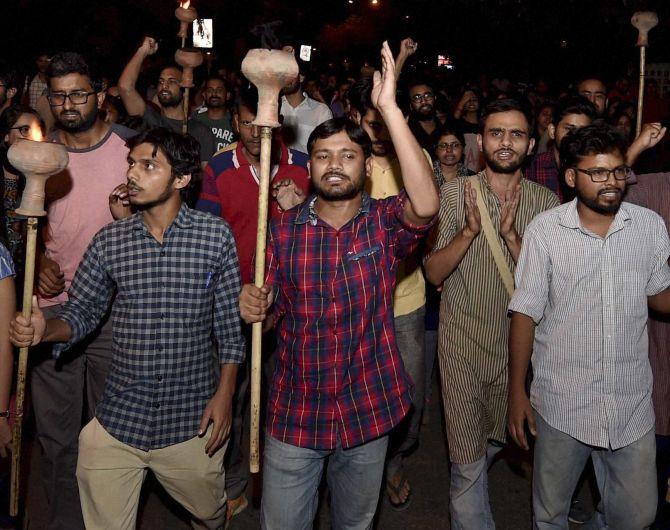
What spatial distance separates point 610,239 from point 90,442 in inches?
107

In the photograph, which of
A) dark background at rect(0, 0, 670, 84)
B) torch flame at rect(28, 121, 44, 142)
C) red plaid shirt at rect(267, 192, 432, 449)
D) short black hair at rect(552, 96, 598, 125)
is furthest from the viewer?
dark background at rect(0, 0, 670, 84)

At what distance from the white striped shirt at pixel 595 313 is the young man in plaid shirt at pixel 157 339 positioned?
1575mm

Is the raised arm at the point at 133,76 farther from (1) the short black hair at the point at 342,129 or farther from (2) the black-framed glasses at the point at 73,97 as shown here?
(1) the short black hair at the point at 342,129

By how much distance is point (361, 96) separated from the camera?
526 cm

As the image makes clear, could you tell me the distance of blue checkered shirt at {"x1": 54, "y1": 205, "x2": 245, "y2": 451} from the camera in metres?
3.62

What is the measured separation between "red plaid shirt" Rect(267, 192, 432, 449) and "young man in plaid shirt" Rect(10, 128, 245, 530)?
0.33 m

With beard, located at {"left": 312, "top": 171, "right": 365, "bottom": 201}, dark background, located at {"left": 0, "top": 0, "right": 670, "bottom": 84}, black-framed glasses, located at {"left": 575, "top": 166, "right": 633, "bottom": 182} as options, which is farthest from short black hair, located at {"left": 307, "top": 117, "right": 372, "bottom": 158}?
dark background, located at {"left": 0, "top": 0, "right": 670, "bottom": 84}

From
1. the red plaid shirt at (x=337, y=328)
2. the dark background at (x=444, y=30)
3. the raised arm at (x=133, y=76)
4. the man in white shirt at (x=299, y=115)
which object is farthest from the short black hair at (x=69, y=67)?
the dark background at (x=444, y=30)

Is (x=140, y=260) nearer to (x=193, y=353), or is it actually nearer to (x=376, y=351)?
(x=193, y=353)

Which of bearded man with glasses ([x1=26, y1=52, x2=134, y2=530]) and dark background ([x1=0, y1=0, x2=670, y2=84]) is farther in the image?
dark background ([x1=0, y1=0, x2=670, y2=84])

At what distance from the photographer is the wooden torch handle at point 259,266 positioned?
10.2 feet

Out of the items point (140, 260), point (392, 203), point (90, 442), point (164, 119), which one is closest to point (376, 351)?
point (392, 203)

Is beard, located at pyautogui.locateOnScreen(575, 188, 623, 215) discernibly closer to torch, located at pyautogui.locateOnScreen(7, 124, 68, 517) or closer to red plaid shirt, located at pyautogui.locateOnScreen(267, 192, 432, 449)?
red plaid shirt, located at pyautogui.locateOnScreen(267, 192, 432, 449)

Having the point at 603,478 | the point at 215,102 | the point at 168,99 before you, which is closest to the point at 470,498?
the point at 603,478
